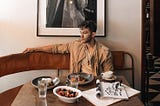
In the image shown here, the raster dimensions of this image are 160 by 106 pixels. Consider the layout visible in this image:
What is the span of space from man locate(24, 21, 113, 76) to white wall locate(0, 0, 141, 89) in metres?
0.35

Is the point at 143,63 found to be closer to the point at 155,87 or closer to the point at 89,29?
the point at 155,87

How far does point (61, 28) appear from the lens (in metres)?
2.96

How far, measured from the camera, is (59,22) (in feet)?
9.69

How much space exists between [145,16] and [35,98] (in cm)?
186

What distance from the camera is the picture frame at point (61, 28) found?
294 cm

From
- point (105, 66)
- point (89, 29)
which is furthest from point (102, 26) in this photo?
point (105, 66)

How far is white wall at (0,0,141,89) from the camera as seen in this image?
2961 millimetres

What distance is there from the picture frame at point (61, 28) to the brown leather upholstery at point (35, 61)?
28 centimetres

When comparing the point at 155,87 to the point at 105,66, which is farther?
the point at 155,87

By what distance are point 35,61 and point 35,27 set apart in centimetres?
45

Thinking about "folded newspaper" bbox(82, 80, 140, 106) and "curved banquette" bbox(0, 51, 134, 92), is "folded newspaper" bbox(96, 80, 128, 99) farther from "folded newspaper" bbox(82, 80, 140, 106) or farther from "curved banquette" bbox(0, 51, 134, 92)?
"curved banquette" bbox(0, 51, 134, 92)

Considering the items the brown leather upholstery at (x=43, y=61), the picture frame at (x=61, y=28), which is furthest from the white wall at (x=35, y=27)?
the brown leather upholstery at (x=43, y=61)

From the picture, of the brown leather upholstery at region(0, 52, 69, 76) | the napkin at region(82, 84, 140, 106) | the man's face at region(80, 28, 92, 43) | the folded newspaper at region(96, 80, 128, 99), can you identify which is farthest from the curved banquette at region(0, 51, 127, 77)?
the napkin at region(82, 84, 140, 106)

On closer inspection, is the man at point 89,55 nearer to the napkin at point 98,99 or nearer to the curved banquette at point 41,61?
the curved banquette at point 41,61
